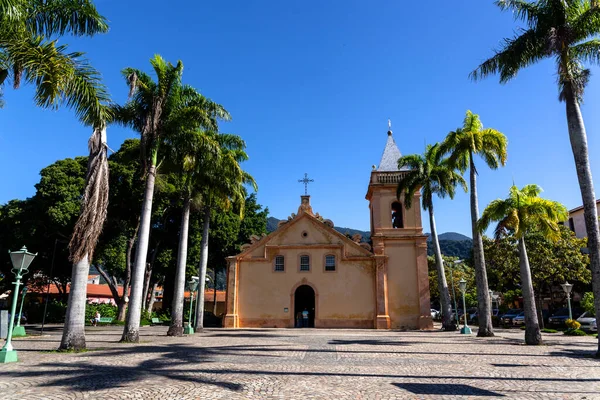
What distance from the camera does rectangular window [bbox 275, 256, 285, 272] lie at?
31.2 metres

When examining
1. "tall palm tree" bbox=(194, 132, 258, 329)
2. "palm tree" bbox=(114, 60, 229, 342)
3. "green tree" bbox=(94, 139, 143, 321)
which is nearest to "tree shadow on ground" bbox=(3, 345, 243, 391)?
"palm tree" bbox=(114, 60, 229, 342)

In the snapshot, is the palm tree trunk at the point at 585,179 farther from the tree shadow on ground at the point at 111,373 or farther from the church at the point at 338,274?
the church at the point at 338,274

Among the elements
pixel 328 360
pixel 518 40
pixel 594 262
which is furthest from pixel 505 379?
Result: pixel 518 40

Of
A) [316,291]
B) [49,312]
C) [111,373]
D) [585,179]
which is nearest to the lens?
[111,373]

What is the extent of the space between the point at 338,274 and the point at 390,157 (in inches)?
415

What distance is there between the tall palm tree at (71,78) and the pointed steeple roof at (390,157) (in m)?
23.2

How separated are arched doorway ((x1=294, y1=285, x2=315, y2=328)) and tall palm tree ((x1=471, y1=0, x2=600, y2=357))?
21.4 m

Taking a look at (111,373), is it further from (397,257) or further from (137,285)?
(397,257)

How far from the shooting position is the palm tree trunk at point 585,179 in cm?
1218

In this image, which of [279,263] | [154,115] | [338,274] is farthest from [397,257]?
[154,115]

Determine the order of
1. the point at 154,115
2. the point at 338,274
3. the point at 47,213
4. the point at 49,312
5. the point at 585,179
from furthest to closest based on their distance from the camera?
the point at 49,312
the point at 338,274
the point at 47,213
the point at 154,115
the point at 585,179

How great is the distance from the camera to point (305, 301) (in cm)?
3278

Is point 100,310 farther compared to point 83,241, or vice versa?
point 100,310

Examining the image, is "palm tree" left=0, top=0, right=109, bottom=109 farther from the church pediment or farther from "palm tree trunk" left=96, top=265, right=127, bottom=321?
"palm tree trunk" left=96, top=265, right=127, bottom=321
